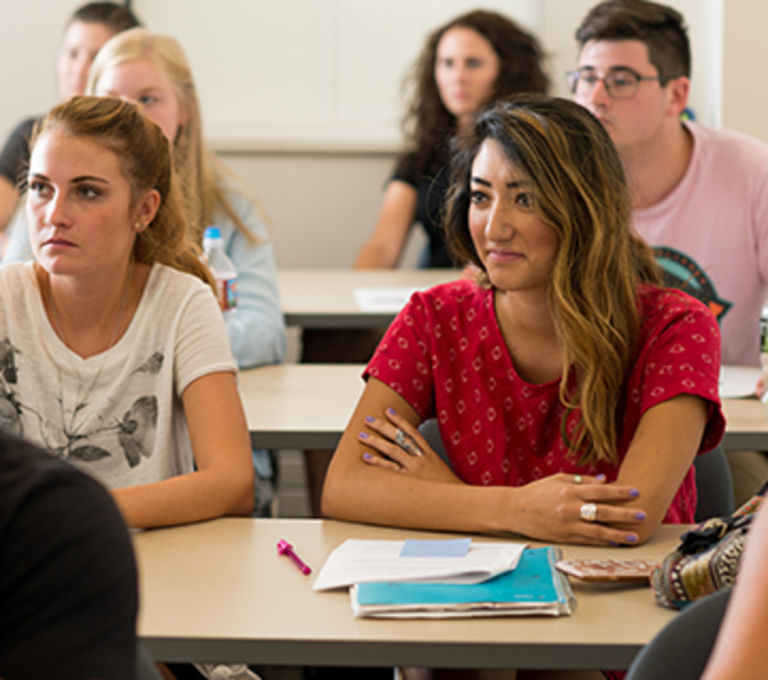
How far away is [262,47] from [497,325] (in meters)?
2.93

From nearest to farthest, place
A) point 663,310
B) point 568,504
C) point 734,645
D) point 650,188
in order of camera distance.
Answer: point 734,645 → point 568,504 → point 663,310 → point 650,188

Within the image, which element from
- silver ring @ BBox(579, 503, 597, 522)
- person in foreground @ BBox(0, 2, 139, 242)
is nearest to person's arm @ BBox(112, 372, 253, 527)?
silver ring @ BBox(579, 503, 597, 522)

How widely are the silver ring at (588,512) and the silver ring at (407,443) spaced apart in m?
0.29

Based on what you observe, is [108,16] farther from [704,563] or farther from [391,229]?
[704,563]

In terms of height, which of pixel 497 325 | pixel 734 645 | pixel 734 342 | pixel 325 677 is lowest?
pixel 325 677

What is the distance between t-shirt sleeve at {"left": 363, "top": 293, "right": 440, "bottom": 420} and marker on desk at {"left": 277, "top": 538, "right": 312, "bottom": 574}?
0.37 meters

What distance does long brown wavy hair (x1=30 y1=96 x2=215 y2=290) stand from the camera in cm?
Answer: 177

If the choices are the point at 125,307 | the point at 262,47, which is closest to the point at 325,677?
the point at 125,307

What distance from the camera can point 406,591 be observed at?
1250 millimetres

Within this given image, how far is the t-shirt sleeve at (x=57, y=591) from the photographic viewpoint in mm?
703

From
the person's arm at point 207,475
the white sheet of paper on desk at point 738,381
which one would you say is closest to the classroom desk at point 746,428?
the white sheet of paper on desk at point 738,381

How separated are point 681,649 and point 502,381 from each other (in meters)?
0.78

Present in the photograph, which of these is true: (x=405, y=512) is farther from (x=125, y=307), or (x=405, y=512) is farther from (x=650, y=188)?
(x=650, y=188)

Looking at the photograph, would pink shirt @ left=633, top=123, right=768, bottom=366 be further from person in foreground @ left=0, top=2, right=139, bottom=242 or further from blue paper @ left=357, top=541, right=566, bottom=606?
person in foreground @ left=0, top=2, right=139, bottom=242
